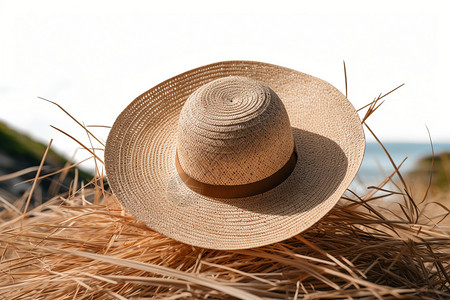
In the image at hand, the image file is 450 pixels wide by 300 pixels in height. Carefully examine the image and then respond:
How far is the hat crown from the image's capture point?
1.51 m

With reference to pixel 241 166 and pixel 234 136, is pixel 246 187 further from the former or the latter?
pixel 234 136

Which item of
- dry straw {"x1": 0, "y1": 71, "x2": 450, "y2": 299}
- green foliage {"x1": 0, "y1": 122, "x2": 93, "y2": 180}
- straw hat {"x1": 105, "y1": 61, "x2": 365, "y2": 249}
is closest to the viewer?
dry straw {"x1": 0, "y1": 71, "x2": 450, "y2": 299}

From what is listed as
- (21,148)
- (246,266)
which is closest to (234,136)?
(246,266)

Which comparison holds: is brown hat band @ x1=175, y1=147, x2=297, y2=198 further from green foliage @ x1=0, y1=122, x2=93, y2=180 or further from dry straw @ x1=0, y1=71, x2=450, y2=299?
green foliage @ x1=0, y1=122, x2=93, y2=180

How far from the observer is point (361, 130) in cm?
164

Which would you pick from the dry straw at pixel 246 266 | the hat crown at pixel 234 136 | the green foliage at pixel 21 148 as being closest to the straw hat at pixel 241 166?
the hat crown at pixel 234 136

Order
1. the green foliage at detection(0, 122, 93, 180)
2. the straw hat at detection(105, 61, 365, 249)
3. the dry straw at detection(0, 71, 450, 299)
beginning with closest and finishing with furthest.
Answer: the dry straw at detection(0, 71, 450, 299), the straw hat at detection(105, 61, 365, 249), the green foliage at detection(0, 122, 93, 180)

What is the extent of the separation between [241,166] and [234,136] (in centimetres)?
11

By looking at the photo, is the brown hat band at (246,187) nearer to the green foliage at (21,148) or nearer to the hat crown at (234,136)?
the hat crown at (234,136)

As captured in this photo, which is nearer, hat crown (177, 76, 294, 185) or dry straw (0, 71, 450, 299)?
dry straw (0, 71, 450, 299)

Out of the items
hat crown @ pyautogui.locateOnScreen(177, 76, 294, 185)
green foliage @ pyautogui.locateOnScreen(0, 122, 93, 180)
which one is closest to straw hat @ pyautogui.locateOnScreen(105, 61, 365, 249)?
hat crown @ pyautogui.locateOnScreen(177, 76, 294, 185)

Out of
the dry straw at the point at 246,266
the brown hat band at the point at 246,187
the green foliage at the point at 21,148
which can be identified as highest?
the brown hat band at the point at 246,187

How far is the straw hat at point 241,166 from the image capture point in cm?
151

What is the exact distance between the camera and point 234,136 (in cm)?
150
